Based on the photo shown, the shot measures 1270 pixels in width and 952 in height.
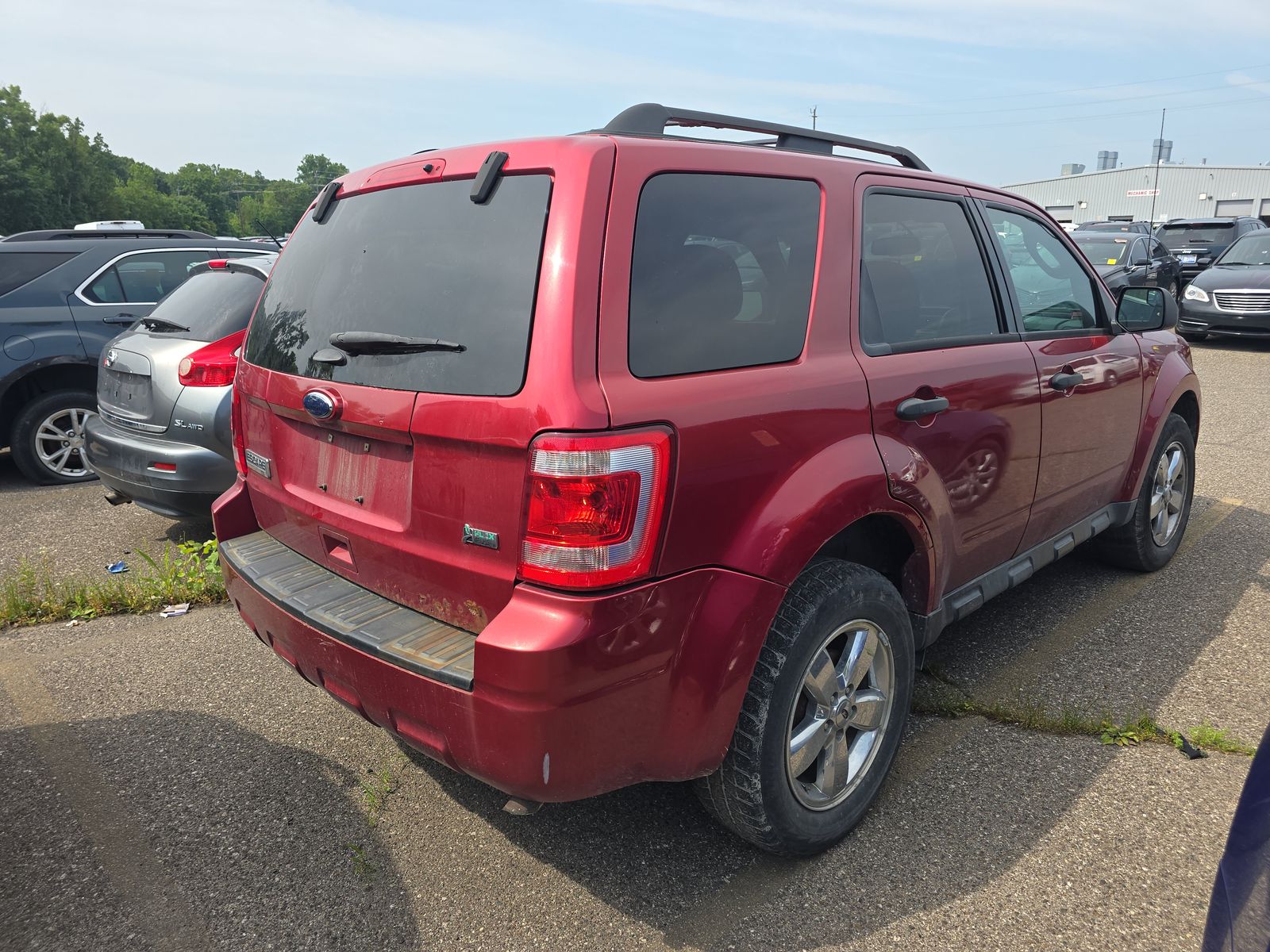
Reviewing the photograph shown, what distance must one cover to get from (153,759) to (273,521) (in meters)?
1.04

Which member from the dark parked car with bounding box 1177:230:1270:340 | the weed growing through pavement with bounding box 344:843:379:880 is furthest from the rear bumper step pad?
the dark parked car with bounding box 1177:230:1270:340

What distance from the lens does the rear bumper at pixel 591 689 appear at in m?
1.94

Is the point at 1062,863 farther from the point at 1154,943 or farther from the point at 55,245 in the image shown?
the point at 55,245

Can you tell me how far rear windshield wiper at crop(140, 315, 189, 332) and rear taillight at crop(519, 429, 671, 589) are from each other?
3895 mm

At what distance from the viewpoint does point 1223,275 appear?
43.2ft

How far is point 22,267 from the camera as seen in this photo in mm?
6414

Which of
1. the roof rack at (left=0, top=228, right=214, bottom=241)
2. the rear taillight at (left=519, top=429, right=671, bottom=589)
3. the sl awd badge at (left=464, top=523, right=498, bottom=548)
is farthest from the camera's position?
the roof rack at (left=0, top=228, right=214, bottom=241)

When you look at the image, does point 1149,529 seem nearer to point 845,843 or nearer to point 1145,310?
point 1145,310

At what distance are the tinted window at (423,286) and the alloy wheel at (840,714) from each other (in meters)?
1.20

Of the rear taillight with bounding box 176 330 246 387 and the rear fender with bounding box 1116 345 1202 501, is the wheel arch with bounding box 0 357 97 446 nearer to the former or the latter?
the rear taillight with bounding box 176 330 246 387

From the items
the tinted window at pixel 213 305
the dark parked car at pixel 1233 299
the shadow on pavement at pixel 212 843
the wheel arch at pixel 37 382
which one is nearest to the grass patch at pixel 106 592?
the shadow on pavement at pixel 212 843

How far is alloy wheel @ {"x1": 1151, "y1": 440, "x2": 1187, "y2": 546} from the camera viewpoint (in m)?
4.52

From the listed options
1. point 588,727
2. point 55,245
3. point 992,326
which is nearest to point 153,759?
point 588,727

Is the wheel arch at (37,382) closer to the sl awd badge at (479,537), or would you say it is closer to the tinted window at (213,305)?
the tinted window at (213,305)
